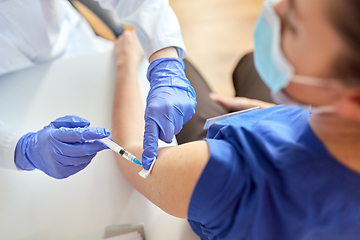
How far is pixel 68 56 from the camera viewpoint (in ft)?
3.43

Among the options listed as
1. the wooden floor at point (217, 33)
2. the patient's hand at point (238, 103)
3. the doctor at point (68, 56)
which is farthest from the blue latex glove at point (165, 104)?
the wooden floor at point (217, 33)

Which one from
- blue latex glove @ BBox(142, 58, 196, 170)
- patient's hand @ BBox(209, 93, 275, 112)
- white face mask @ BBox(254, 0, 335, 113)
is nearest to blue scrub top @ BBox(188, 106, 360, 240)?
white face mask @ BBox(254, 0, 335, 113)

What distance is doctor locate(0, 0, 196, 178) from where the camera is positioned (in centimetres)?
69

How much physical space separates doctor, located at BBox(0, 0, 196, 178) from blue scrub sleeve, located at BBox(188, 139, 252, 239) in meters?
0.20

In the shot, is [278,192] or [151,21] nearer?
[278,192]

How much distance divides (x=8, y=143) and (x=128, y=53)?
1.75 ft

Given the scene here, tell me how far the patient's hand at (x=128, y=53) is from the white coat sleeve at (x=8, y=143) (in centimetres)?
43

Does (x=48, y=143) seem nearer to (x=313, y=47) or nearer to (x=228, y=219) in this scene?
(x=228, y=219)

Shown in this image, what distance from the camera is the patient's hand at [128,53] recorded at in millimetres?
938

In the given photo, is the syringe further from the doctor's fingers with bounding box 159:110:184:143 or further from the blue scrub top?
the blue scrub top

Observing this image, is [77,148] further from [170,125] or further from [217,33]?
[217,33]

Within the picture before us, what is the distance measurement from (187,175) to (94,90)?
1.90ft

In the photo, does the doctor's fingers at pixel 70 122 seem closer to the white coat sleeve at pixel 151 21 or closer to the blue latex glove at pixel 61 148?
the blue latex glove at pixel 61 148

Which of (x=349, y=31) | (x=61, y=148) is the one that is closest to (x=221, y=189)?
(x=349, y=31)
